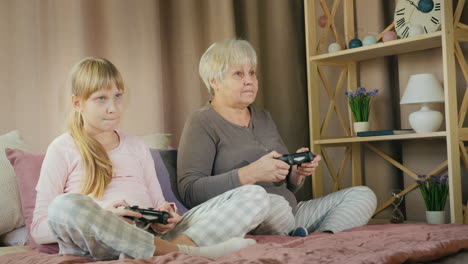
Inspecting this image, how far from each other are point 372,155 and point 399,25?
711 millimetres

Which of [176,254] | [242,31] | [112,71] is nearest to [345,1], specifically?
[242,31]

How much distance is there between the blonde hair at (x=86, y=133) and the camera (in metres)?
1.53

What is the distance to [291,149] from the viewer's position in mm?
3096

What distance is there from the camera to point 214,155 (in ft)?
6.53

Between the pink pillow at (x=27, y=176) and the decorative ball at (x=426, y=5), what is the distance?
169 cm

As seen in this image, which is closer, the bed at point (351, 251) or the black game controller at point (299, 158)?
the bed at point (351, 251)

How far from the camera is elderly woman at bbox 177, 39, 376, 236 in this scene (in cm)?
182

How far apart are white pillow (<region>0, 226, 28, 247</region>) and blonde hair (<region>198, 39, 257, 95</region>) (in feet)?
2.78

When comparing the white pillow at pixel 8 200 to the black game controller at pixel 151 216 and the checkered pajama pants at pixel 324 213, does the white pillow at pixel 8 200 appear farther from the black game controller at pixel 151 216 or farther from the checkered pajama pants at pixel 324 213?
the checkered pajama pants at pixel 324 213

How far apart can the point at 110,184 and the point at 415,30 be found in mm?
1498

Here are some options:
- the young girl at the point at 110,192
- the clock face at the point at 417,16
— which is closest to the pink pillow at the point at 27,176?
the young girl at the point at 110,192

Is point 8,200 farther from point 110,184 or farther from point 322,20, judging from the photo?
point 322,20

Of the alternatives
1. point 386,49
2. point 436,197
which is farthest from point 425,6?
point 436,197

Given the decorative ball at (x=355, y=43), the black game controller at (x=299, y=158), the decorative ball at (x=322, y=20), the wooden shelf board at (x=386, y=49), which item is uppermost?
the decorative ball at (x=322, y=20)
